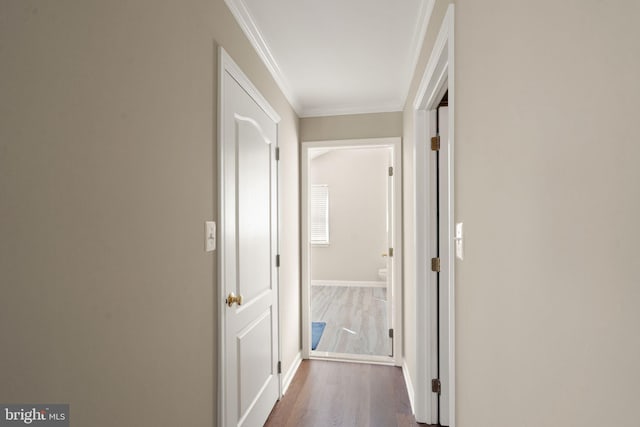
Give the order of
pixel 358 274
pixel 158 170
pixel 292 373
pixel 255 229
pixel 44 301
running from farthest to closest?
pixel 358 274 → pixel 292 373 → pixel 255 229 → pixel 158 170 → pixel 44 301

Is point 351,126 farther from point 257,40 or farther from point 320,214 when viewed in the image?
point 320,214

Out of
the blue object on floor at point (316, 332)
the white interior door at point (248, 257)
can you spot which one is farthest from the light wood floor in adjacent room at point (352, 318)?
the white interior door at point (248, 257)

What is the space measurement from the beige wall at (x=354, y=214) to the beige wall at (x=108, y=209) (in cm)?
489

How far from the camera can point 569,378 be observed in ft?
1.66

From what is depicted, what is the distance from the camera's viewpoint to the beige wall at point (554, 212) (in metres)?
0.40

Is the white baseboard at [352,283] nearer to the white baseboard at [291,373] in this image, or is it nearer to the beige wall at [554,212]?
the white baseboard at [291,373]

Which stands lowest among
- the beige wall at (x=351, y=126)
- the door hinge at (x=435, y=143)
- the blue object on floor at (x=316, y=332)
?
the blue object on floor at (x=316, y=332)

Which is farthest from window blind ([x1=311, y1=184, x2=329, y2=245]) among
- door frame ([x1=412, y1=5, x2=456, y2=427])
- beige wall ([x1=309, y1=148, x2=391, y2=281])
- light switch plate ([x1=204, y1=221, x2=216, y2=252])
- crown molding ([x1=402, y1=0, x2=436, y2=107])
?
light switch plate ([x1=204, y1=221, x2=216, y2=252])

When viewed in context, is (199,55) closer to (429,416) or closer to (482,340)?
(482,340)

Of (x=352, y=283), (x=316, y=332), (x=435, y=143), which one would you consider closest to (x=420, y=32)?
(x=435, y=143)

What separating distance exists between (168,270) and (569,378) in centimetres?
110

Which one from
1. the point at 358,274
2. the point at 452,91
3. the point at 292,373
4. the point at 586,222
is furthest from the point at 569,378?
the point at 358,274

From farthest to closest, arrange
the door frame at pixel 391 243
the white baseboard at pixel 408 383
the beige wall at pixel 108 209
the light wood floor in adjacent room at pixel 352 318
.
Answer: the light wood floor in adjacent room at pixel 352 318
the door frame at pixel 391 243
the white baseboard at pixel 408 383
the beige wall at pixel 108 209

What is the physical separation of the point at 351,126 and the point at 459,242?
2208mm
